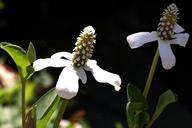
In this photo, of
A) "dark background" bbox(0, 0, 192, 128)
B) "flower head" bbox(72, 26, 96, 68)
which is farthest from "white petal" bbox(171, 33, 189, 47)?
"dark background" bbox(0, 0, 192, 128)

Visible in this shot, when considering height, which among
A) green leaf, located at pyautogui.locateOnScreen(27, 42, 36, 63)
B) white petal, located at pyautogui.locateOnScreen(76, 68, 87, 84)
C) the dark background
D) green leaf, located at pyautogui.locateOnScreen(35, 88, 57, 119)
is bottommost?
the dark background

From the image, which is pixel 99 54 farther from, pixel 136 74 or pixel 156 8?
pixel 156 8

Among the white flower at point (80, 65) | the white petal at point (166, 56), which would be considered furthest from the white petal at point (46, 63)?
the white petal at point (166, 56)

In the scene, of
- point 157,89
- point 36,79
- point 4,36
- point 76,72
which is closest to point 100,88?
point 157,89

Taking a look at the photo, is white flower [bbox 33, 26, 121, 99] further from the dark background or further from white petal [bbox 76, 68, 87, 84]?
the dark background

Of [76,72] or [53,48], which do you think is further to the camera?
[53,48]

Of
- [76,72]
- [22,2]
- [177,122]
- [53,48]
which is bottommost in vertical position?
[177,122]

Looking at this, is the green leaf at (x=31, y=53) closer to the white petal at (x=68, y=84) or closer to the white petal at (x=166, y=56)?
the white petal at (x=68, y=84)

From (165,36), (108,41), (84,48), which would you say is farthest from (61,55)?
(108,41)
